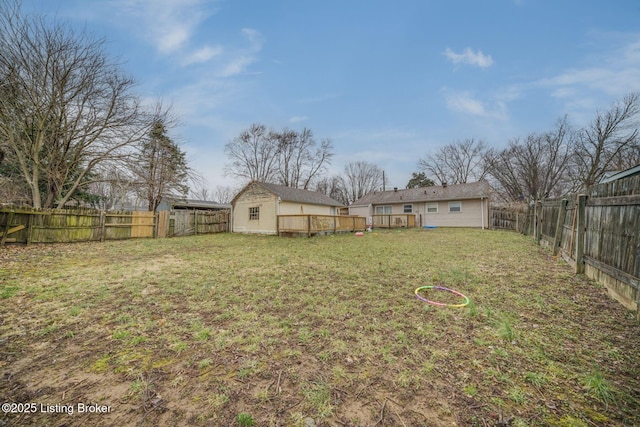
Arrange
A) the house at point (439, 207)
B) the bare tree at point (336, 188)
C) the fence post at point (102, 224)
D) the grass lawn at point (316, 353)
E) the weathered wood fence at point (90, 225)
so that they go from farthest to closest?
the bare tree at point (336, 188) → the house at point (439, 207) → the fence post at point (102, 224) → the weathered wood fence at point (90, 225) → the grass lawn at point (316, 353)

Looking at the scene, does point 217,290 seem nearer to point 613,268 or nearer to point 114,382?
point 114,382

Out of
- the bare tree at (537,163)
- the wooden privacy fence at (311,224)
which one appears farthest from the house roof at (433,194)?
the wooden privacy fence at (311,224)

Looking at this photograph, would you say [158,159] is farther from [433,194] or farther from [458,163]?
[458,163]

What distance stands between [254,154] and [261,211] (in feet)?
56.9

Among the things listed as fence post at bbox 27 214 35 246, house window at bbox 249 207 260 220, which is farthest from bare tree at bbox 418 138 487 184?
fence post at bbox 27 214 35 246

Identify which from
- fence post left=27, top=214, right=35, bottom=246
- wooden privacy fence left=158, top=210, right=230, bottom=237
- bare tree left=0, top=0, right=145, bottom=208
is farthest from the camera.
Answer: wooden privacy fence left=158, top=210, right=230, bottom=237

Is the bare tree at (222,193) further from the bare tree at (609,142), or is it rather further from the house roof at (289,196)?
the bare tree at (609,142)

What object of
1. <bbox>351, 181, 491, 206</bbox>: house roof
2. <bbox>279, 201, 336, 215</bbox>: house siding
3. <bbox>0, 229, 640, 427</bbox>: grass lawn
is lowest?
<bbox>0, 229, 640, 427</bbox>: grass lawn

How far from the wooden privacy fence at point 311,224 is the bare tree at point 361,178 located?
88.8 feet

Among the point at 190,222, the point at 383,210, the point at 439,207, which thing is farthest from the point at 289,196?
the point at 439,207

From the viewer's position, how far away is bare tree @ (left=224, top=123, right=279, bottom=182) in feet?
100

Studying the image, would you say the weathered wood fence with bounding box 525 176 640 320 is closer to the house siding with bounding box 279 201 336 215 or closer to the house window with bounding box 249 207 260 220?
the house siding with bounding box 279 201 336 215

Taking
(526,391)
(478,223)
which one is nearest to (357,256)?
(526,391)

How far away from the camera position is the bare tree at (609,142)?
60.2 ft
